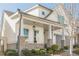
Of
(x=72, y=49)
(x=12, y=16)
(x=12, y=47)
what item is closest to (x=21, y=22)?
(x=12, y=16)

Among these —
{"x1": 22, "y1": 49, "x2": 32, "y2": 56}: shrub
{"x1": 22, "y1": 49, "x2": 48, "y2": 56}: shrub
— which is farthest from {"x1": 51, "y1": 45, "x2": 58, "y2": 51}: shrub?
{"x1": 22, "y1": 49, "x2": 32, "y2": 56}: shrub

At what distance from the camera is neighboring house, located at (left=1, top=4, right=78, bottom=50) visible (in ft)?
14.1

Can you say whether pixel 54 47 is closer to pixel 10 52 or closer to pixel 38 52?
pixel 38 52

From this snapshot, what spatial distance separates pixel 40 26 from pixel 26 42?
0.42 m

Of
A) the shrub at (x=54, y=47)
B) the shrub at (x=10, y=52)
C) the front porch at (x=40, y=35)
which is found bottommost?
the shrub at (x=10, y=52)

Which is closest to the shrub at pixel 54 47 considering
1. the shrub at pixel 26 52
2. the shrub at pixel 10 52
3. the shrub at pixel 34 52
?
the shrub at pixel 34 52

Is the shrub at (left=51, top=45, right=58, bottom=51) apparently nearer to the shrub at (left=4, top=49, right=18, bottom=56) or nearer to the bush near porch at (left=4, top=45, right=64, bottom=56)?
the bush near porch at (left=4, top=45, right=64, bottom=56)

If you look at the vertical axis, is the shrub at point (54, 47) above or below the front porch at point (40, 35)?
below

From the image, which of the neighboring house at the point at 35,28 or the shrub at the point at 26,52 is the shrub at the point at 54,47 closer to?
the neighboring house at the point at 35,28

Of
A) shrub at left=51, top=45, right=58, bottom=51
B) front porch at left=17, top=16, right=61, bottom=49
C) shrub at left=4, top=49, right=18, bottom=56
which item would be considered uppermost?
front porch at left=17, top=16, right=61, bottom=49

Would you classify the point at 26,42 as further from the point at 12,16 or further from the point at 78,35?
the point at 78,35

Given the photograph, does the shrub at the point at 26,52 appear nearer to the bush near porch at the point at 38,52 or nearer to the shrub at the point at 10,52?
the bush near porch at the point at 38,52

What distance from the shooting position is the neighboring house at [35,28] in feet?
14.1

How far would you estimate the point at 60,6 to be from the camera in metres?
4.36
